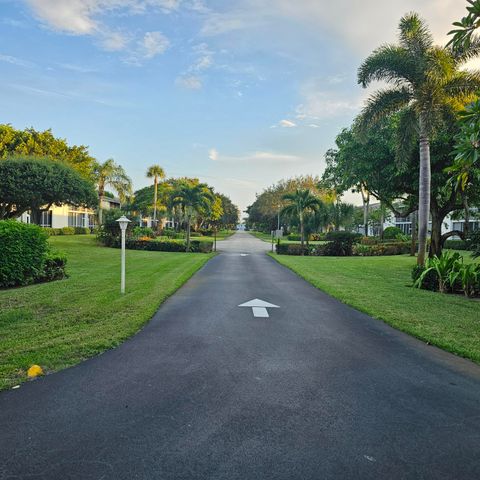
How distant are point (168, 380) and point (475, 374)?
13.0 ft

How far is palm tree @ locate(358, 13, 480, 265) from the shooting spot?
49.3 feet

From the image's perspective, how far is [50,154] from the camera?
1433 inches

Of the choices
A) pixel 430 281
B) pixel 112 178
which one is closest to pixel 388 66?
pixel 430 281

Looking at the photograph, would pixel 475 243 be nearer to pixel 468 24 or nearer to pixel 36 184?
pixel 468 24

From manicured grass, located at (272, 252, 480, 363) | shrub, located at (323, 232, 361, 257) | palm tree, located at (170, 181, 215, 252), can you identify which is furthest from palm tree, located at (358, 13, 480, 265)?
palm tree, located at (170, 181, 215, 252)

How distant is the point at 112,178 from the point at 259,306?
151 ft

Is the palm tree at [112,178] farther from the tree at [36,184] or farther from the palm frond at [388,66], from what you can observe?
the palm frond at [388,66]

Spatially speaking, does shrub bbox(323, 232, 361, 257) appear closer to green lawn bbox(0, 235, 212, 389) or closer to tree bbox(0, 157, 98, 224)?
green lawn bbox(0, 235, 212, 389)

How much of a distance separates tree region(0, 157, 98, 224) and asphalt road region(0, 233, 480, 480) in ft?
71.5

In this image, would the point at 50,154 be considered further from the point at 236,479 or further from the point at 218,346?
the point at 236,479

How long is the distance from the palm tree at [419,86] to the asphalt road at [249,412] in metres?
11.2

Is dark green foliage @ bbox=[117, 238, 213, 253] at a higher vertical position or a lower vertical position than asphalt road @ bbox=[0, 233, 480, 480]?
higher

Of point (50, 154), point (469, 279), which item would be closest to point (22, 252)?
point (469, 279)

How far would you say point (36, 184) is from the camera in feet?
79.2
